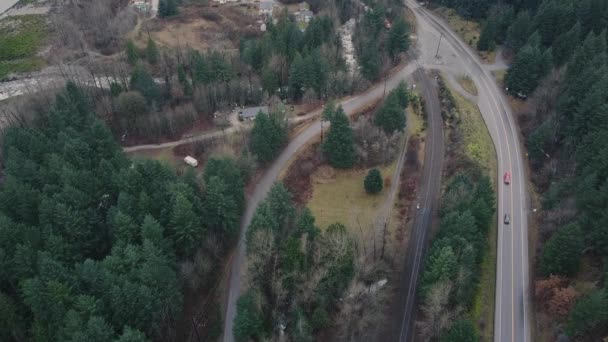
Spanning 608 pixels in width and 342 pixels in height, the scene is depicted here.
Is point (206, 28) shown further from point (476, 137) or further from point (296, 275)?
point (296, 275)

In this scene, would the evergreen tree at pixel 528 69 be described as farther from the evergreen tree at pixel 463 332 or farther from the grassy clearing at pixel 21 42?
the grassy clearing at pixel 21 42

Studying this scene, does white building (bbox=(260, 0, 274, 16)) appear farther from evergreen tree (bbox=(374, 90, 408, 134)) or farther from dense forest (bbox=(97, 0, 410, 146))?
evergreen tree (bbox=(374, 90, 408, 134))

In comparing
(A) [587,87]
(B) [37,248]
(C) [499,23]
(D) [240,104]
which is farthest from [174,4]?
(A) [587,87]

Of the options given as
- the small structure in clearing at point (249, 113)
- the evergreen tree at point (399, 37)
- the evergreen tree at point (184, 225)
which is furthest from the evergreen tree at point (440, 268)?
the evergreen tree at point (399, 37)

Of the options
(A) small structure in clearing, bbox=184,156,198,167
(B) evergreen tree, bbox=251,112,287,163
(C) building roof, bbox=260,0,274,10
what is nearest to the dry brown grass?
(C) building roof, bbox=260,0,274,10

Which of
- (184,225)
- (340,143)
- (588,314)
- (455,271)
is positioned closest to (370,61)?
(340,143)

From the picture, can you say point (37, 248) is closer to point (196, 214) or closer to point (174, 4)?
point (196, 214)
